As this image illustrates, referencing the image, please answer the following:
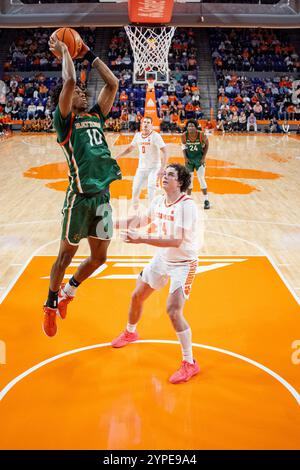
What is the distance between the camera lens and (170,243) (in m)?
3.54

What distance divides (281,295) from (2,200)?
6.72 metres

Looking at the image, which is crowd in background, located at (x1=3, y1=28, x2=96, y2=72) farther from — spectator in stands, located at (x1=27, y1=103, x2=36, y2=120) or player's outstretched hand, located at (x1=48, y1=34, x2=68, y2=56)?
player's outstretched hand, located at (x1=48, y1=34, x2=68, y2=56)

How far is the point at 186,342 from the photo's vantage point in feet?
12.3

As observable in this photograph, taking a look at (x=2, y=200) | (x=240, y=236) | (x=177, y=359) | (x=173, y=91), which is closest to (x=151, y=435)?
(x=177, y=359)

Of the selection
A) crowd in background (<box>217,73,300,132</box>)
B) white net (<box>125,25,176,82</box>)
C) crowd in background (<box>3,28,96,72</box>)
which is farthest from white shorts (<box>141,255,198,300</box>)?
crowd in background (<box>3,28,96,72</box>)

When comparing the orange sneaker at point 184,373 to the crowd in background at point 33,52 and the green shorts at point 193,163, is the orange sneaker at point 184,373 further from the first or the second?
the crowd in background at point 33,52

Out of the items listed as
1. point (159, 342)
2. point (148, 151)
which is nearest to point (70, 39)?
point (159, 342)

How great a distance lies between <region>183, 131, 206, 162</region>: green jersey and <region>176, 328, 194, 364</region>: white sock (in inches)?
239

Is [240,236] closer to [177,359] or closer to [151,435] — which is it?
[177,359]

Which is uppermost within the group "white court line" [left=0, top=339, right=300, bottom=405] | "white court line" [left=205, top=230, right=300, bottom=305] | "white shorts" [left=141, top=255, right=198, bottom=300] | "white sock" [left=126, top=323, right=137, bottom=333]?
"white shorts" [left=141, top=255, right=198, bottom=300]

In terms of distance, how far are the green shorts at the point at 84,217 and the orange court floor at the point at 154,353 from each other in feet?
3.41

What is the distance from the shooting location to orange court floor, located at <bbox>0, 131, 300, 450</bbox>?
320 cm

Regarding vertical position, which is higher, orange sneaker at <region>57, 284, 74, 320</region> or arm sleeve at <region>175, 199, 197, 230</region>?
arm sleeve at <region>175, 199, 197, 230</region>

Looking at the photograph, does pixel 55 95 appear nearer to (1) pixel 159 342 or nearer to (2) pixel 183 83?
(1) pixel 159 342
